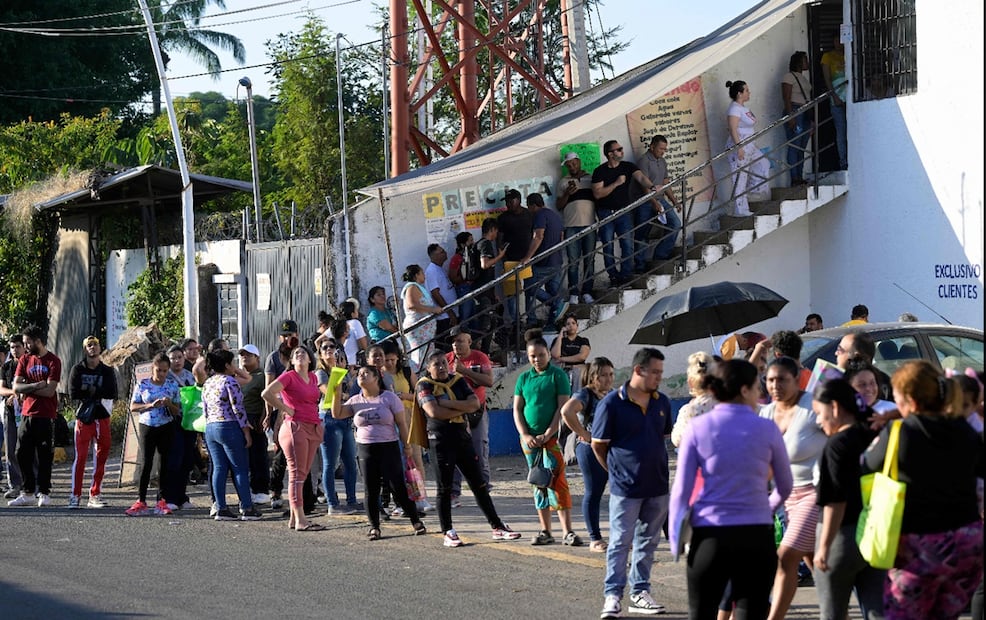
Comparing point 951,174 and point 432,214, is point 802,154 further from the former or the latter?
point 432,214

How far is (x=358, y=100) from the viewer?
119 feet

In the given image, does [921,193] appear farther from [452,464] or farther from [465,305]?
[452,464]

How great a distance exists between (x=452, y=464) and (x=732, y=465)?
16.0ft

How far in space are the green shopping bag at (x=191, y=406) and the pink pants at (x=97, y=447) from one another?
3.60ft

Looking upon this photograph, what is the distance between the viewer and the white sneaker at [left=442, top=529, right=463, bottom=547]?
11312 millimetres

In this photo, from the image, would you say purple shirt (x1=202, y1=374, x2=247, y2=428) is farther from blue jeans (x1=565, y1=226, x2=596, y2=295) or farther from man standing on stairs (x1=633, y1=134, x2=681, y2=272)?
man standing on stairs (x1=633, y1=134, x2=681, y2=272)

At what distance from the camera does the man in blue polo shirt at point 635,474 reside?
8.65 m

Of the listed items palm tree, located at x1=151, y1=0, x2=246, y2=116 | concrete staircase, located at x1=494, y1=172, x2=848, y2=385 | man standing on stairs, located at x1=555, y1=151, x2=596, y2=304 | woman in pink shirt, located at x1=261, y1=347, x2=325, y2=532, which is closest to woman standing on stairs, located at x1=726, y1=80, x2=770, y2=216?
concrete staircase, located at x1=494, y1=172, x2=848, y2=385

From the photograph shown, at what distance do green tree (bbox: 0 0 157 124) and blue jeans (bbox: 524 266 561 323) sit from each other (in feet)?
98.4

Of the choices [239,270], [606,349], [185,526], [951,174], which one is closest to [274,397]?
[185,526]

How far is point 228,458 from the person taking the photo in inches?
513

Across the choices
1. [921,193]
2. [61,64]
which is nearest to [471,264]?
[921,193]

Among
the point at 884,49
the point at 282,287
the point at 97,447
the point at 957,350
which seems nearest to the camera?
the point at 957,350

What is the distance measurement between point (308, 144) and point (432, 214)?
17.6m
